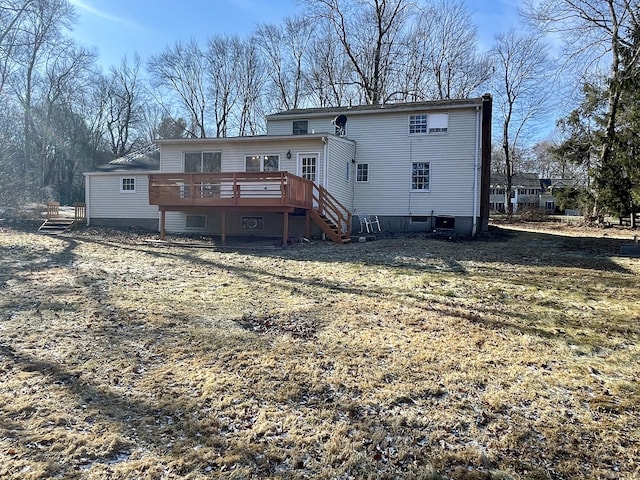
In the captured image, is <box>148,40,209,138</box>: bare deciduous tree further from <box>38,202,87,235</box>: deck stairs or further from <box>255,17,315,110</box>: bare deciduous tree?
<box>38,202,87,235</box>: deck stairs

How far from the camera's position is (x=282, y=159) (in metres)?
16.1

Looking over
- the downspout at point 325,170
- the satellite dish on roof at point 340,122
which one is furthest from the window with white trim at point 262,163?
the satellite dish on roof at point 340,122

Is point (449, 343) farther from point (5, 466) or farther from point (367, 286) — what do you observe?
point (5, 466)

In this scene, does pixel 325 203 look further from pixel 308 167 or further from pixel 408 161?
pixel 408 161

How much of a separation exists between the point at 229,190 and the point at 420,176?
8.11m

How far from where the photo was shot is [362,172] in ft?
59.7

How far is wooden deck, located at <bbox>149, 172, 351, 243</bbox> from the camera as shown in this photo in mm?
13216

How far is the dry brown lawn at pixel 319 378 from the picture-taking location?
9.07ft

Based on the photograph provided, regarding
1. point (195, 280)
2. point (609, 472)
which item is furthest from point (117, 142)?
point (609, 472)

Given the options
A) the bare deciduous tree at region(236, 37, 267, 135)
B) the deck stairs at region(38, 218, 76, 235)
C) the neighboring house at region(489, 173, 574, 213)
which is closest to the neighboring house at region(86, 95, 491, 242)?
the deck stairs at region(38, 218, 76, 235)

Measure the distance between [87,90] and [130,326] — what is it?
4560 cm

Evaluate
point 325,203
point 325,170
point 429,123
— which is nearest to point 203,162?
point 325,170

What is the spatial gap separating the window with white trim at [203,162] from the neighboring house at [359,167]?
42mm

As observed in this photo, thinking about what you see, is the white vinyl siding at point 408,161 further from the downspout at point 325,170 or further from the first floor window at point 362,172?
the downspout at point 325,170
